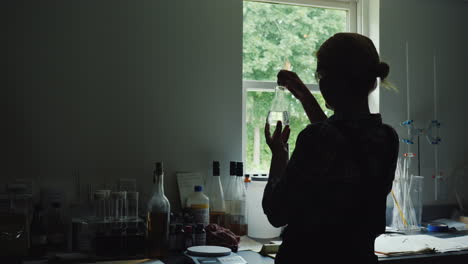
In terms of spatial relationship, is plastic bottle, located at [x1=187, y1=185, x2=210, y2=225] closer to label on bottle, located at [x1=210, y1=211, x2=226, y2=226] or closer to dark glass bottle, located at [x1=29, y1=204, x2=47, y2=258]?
label on bottle, located at [x1=210, y1=211, x2=226, y2=226]

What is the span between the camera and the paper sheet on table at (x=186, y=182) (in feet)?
6.95

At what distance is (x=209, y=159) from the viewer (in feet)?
7.28

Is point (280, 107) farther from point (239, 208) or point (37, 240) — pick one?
point (37, 240)

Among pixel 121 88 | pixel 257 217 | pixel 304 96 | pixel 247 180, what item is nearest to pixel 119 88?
pixel 121 88

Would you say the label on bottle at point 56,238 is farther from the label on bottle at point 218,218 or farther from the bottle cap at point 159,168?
the label on bottle at point 218,218

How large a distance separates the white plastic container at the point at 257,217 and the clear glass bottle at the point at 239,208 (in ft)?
0.08

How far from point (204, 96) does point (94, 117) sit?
0.52 metres

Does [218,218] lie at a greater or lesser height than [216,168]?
lesser

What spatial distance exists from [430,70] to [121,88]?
5.80ft

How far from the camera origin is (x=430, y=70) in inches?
105

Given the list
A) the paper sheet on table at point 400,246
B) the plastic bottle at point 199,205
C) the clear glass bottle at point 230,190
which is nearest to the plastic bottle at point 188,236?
the plastic bottle at point 199,205

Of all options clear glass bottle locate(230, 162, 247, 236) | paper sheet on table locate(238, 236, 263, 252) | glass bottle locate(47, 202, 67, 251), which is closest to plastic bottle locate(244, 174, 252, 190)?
clear glass bottle locate(230, 162, 247, 236)

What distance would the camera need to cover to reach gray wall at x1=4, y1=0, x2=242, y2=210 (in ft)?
6.39

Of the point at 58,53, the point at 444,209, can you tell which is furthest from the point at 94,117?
the point at 444,209
